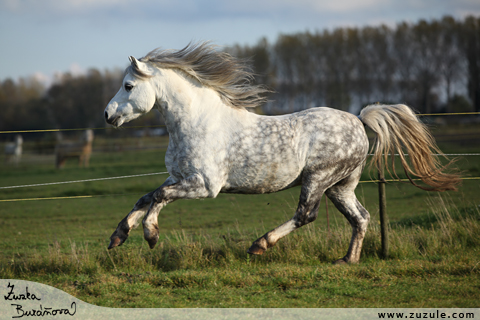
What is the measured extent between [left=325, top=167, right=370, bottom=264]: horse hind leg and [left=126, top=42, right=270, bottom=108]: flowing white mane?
1371 mm

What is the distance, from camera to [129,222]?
4156mm

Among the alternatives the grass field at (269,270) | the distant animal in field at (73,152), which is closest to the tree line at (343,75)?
the distant animal in field at (73,152)

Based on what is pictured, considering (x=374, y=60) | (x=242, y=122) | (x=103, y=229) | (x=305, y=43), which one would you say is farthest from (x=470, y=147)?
(x=305, y=43)

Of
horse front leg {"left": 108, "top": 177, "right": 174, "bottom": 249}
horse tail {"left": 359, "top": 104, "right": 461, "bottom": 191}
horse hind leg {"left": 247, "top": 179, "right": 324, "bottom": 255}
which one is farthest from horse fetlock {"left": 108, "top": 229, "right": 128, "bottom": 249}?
horse tail {"left": 359, "top": 104, "right": 461, "bottom": 191}

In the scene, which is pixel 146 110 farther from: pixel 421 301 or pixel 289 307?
pixel 421 301

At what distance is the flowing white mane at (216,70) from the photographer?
4508mm

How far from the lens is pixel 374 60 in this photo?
48156 millimetres

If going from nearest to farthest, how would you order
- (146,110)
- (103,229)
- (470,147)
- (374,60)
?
(146,110), (103,229), (470,147), (374,60)

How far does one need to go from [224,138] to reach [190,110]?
0.44m

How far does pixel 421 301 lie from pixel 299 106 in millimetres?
46320

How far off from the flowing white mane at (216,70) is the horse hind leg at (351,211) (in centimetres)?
137
